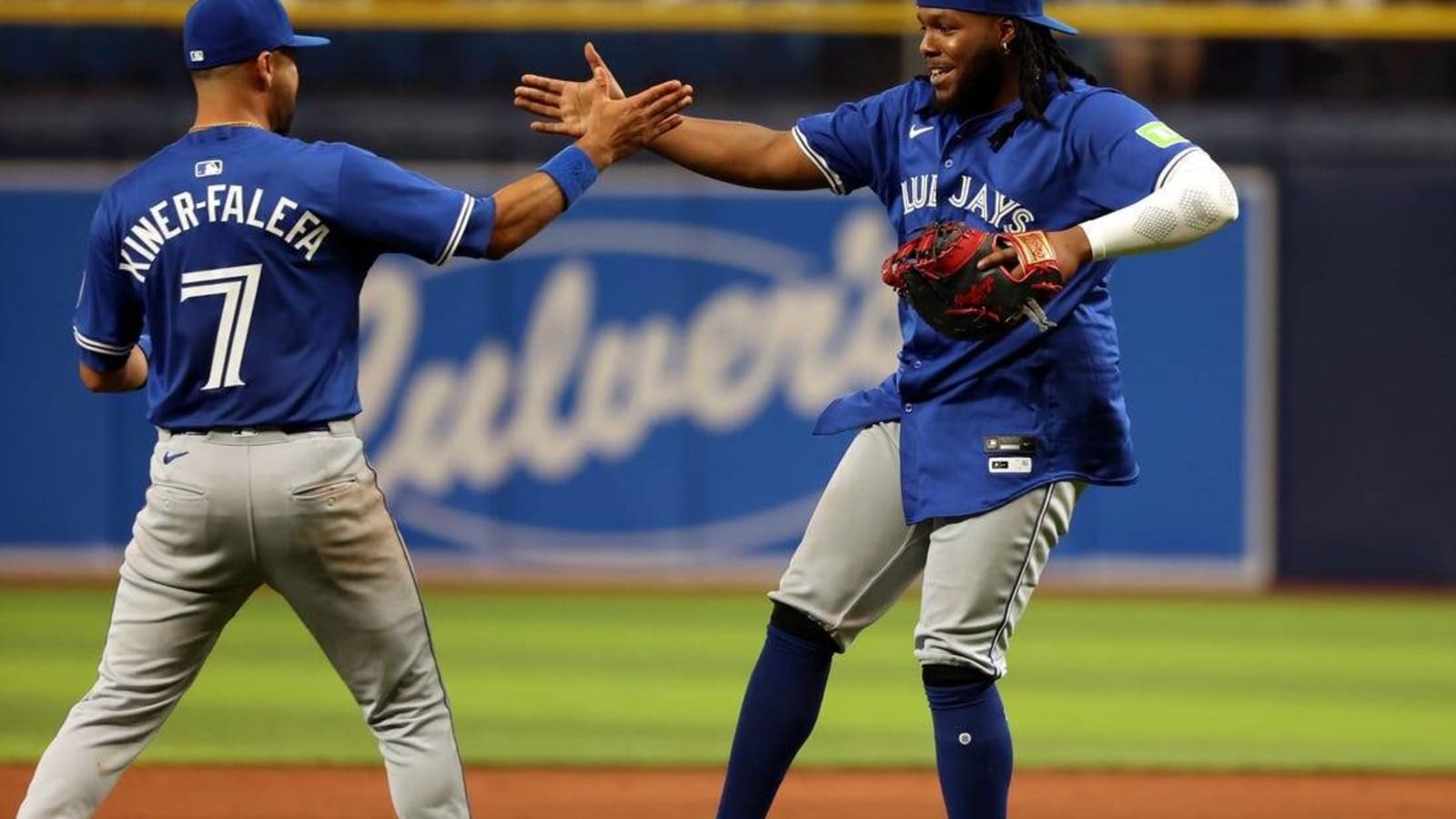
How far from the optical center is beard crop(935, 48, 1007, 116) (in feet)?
13.0

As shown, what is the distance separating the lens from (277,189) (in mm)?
3586

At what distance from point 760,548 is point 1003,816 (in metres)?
7.74

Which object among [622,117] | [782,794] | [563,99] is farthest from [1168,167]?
[782,794]

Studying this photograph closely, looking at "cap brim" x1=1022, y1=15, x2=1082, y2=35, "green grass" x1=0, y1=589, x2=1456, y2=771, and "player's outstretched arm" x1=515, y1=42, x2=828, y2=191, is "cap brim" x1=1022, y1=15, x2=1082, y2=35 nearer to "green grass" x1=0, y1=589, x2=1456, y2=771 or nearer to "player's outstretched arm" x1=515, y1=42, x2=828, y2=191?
"player's outstretched arm" x1=515, y1=42, x2=828, y2=191

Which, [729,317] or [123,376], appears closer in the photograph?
[123,376]

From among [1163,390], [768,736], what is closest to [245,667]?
[768,736]

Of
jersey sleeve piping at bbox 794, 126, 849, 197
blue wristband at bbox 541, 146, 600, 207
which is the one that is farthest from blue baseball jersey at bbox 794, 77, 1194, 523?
blue wristband at bbox 541, 146, 600, 207

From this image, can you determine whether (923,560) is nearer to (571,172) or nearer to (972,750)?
(972,750)

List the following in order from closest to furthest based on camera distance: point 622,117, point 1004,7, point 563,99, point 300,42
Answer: point 300,42
point 1004,7
point 622,117
point 563,99

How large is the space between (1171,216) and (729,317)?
26.5 ft

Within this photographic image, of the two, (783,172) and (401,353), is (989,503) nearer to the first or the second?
(783,172)

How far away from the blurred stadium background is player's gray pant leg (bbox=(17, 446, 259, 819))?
7.54 meters

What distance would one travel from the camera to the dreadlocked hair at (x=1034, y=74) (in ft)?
12.9

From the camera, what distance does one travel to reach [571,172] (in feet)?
12.8
